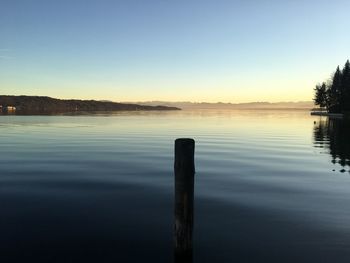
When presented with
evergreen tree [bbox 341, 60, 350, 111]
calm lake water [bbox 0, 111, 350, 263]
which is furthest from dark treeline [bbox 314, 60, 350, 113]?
calm lake water [bbox 0, 111, 350, 263]

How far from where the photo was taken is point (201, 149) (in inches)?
1340

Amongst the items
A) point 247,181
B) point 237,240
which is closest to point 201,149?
point 247,181

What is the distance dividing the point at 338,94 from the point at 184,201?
503ft

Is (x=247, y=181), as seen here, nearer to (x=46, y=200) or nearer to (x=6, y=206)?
(x=46, y=200)

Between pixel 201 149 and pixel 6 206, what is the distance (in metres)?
21.9

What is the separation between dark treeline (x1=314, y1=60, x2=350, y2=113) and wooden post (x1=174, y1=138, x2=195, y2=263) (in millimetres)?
125601

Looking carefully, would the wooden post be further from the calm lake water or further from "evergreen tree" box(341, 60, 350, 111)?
"evergreen tree" box(341, 60, 350, 111)

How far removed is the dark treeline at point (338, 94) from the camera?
417 feet

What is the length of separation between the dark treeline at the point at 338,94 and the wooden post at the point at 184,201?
Result: 126 meters

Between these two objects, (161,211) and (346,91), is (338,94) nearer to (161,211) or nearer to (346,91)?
(346,91)

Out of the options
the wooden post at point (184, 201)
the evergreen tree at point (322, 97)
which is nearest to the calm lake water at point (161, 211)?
the wooden post at point (184, 201)

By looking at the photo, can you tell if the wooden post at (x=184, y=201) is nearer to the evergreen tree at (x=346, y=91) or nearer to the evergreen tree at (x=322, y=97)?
the evergreen tree at (x=346, y=91)

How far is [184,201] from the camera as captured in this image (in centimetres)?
935

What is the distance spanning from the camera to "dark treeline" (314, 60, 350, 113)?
127012 millimetres
